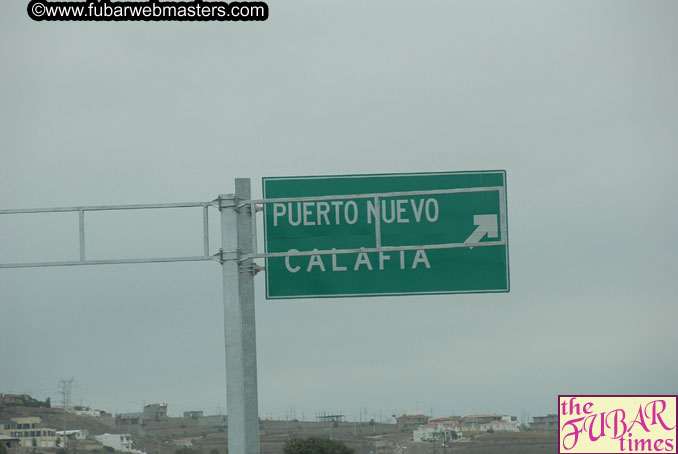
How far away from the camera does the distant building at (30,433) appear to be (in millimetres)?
103688

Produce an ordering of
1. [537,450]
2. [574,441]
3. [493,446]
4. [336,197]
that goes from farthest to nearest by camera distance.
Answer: [493,446]
[537,450]
[574,441]
[336,197]

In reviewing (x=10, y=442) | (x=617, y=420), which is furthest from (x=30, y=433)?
(x=617, y=420)

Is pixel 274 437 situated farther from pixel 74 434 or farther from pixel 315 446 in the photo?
pixel 315 446

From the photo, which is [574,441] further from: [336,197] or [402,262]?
[336,197]

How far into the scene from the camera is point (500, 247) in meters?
16.3

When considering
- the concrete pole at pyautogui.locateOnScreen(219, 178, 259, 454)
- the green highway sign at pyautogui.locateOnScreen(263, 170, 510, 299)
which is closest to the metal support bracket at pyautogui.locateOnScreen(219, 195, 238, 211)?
the concrete pole at pyautogui.locateOnScreen(219, 178, 259, 454)

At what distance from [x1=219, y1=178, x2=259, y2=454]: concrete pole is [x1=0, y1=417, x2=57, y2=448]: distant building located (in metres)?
91.5

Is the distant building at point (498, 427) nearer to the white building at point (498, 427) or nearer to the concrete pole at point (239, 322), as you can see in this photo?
the white building at point (498, 427)

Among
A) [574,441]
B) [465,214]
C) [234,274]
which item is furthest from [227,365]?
[574,441]

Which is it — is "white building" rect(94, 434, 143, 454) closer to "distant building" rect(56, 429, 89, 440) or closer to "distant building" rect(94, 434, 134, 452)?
"distant building" rect(94, 434, 134, 452)

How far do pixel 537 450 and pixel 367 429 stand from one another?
2928 centimetres

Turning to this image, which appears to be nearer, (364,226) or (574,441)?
(364,226)

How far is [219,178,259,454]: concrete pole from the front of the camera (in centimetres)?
1620

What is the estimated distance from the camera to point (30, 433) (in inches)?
4171
